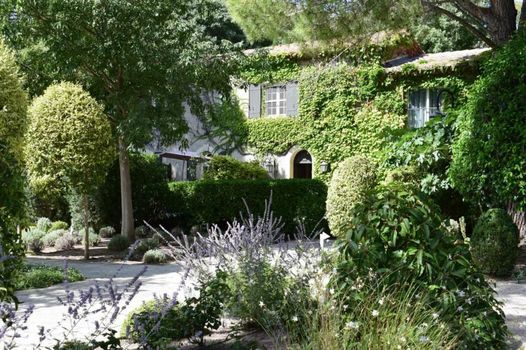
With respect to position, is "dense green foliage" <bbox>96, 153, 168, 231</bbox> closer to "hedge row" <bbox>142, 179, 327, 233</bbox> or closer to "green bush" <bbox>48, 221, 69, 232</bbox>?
"green bush" <bbox>48, 221, 69, 232</bbox>

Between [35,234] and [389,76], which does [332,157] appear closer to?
[389,76]

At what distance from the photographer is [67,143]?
11547 mm

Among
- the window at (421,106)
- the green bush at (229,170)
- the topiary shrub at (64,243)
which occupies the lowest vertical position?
the topiary shrub at (64,243)

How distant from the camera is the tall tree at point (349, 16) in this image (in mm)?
11039

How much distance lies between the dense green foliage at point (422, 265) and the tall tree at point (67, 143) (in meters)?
8.59

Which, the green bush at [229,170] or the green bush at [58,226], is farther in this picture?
the green bush at [229,170]

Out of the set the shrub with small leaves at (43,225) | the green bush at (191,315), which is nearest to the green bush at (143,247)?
the shrub with small leaves at (43,225)

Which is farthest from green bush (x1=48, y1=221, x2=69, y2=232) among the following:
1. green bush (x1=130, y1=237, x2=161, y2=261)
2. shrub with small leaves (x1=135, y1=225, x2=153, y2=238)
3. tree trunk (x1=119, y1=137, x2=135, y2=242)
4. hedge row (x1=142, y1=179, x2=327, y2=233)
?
green bush (x1=130, y1=237, x2=161, y2=261)

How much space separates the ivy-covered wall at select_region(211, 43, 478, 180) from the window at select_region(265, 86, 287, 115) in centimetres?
39

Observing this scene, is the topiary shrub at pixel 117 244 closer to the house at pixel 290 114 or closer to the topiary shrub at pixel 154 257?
the topiary shrub at pixel 154 257

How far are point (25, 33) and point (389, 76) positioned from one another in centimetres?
967

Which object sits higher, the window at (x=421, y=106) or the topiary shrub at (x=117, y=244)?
the window at (x=421, y=106)

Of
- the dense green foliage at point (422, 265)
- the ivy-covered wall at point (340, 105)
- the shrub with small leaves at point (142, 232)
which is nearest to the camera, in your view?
the dense green foliage at point (422, 265)

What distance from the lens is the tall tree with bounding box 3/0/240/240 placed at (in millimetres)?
12602
